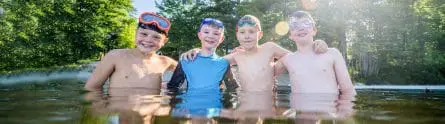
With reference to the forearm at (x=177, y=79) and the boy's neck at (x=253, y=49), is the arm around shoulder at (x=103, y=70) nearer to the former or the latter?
the forearm at (x=177, y=79)

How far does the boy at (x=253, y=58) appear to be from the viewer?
600cm

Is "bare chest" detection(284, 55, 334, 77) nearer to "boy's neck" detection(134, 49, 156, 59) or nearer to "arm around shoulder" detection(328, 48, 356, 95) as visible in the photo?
"arm around shoulder" detection(328, 48, 356, 95)

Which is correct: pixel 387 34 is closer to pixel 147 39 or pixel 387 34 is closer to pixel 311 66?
pixel 311 66

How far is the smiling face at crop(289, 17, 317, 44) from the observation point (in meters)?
5.75

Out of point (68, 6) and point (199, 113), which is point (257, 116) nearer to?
point (199, 113)

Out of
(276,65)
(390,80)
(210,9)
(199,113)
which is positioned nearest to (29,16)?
(210,9)

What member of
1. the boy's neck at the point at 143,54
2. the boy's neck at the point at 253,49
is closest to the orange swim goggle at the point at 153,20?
the boy's neck at the point at 143,54

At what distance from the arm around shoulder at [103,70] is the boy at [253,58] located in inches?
46.8

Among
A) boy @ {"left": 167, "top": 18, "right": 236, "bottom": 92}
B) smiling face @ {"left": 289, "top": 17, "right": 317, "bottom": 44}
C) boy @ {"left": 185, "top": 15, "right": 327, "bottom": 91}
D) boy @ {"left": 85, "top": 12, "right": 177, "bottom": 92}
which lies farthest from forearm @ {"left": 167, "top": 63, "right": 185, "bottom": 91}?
smiling face @ {"left": 289, "top": 17, "right": 317, "bottom": 44}

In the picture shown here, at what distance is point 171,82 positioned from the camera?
6242 mm

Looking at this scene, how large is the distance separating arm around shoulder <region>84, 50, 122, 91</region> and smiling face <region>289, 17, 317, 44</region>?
9.24ft

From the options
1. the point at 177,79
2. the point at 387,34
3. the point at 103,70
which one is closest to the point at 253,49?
the point at 177,79

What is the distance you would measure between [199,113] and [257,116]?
1.31ft

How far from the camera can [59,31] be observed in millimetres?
34188
